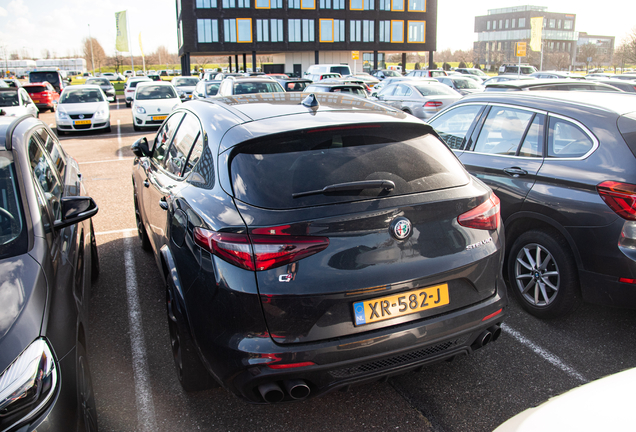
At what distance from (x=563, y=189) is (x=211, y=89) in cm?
1862

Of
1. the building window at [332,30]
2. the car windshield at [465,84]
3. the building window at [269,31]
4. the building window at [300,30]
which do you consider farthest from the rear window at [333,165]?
the building window at [332,30]

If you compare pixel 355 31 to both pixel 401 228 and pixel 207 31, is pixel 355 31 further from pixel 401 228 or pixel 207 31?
pixel 401 228

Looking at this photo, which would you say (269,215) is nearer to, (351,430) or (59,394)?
(59,394)

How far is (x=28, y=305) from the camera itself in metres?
2.09

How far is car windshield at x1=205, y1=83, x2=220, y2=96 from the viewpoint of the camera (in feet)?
66.1

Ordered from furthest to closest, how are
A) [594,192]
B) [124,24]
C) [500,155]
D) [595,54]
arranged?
[595,54] → [124,24] → [500,155] → [594,192]

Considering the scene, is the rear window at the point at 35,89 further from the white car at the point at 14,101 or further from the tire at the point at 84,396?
the tire at the point at 84,396

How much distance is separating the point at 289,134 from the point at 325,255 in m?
0.69

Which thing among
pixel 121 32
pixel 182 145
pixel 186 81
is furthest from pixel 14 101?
pixel 121 32

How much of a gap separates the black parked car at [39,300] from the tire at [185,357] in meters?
0.49

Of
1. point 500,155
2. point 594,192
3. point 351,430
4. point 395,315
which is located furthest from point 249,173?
point 500,155

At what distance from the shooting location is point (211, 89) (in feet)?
66.8

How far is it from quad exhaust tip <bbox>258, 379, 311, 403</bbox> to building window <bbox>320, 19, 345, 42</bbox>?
62346 mm

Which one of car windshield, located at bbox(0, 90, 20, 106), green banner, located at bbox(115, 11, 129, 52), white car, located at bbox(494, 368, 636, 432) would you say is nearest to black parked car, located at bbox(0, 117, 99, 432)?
white car, located at bbox(494, 368, 636, 432)
